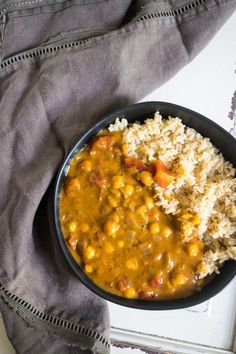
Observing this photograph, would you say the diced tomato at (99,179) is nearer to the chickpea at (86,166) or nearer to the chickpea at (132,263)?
the chickpea at (86,166)

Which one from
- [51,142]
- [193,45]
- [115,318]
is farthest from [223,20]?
[115,318]

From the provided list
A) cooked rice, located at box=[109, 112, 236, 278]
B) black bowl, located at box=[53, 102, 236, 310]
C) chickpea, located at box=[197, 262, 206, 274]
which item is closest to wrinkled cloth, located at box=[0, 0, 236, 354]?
black bowl, located at box=[53, 102, 236, 310]

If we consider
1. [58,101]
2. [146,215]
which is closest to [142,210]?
[146,215]

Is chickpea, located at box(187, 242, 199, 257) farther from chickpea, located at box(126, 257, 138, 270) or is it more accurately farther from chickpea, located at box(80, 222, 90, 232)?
chickpea, located at box(80, 222, 90, 232)

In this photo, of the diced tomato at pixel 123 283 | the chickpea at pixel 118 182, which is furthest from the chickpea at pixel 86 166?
the diced tomato at pixel 123 283

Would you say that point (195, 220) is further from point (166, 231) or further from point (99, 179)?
point (99, 179)

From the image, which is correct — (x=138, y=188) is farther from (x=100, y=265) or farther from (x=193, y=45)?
(x=193, y=45)
